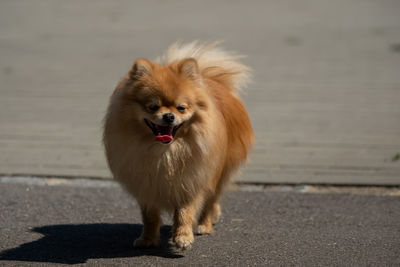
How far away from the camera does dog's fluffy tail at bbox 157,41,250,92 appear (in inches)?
203

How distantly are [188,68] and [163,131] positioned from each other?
0.49m

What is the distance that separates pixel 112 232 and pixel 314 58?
879cm

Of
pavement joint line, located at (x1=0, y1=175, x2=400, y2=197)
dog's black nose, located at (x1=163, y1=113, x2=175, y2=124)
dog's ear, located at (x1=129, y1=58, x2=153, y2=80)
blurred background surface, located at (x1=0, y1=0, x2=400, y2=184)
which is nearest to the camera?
dog's black nose, located at (x1=163, y1=113, x2=175, y2=124)

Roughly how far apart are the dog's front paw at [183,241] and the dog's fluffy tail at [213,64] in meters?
1.46

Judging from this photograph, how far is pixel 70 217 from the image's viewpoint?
511 cm

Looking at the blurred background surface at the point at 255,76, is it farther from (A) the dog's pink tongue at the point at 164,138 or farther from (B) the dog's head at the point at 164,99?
(A) the dog's pink tongue at the point at 164,138

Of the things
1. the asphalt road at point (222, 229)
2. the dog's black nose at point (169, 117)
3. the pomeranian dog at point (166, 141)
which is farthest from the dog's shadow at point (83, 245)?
the dog's black nose at point (169, 117)

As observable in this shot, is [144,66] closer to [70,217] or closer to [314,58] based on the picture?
[70,217]

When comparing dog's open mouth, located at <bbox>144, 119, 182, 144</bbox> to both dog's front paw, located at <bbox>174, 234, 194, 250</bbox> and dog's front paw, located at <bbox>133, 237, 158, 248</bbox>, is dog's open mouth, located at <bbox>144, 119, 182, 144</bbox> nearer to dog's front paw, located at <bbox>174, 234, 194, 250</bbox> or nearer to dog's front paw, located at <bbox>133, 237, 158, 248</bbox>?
dog's front paw, located at <bbox>174, 234, 194, 250</bbox>

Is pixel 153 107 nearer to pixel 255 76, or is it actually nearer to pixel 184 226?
pixel 184 226

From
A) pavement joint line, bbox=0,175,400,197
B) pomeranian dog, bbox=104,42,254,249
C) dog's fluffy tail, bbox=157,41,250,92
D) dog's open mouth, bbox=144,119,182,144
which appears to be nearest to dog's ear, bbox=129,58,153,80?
pomeranian dog, bbox=104,42,254,249

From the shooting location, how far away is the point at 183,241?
4.22 m

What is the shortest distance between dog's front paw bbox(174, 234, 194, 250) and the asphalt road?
0.22 ft

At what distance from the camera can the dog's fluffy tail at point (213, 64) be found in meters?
5.17
